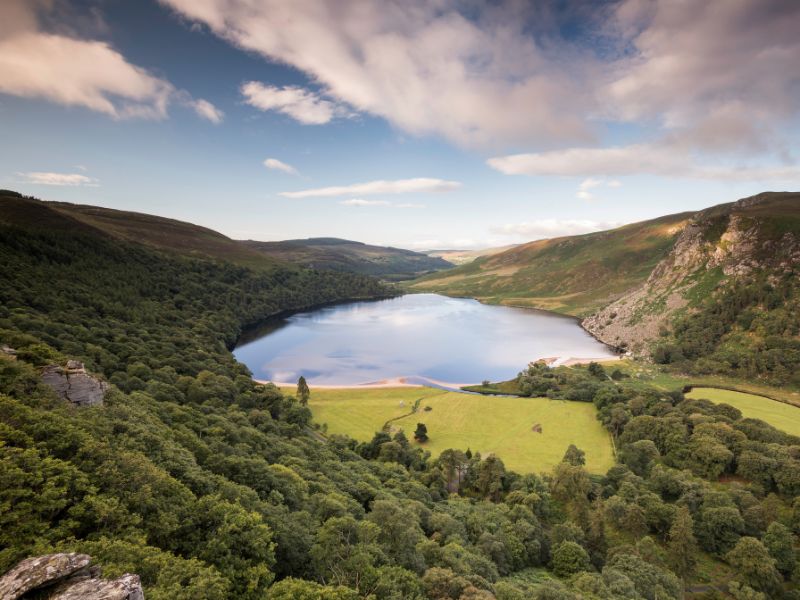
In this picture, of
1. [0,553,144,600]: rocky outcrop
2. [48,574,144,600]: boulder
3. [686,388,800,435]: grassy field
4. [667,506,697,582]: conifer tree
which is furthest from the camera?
[686,388,800,435]: grassy field

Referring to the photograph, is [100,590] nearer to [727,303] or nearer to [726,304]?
[726,304]

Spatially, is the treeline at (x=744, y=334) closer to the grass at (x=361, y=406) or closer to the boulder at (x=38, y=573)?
the grass at (x=361, y=406)

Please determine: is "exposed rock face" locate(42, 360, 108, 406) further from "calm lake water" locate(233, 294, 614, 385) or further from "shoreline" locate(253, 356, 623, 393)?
"calm lake water" locate(233, 294, 614, 385)

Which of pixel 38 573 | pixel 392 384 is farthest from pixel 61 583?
pixel 392 384

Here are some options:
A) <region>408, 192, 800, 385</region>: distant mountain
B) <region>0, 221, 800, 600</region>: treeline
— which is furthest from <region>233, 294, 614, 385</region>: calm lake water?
<region>0, 221, 800, 600</region>: treeline

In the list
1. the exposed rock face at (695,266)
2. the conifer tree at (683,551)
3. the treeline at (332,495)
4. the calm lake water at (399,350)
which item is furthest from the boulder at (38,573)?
the exposed rock face at (695,266)
